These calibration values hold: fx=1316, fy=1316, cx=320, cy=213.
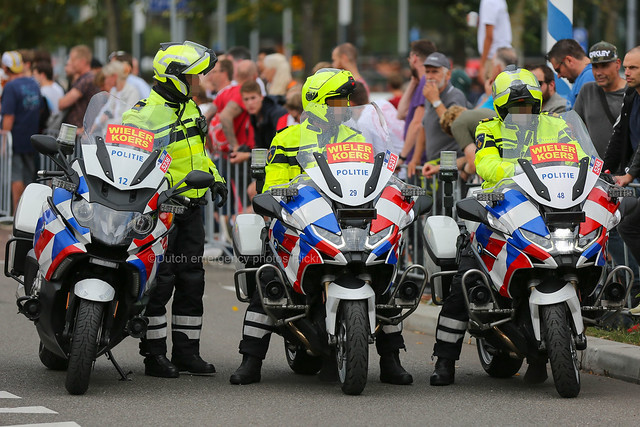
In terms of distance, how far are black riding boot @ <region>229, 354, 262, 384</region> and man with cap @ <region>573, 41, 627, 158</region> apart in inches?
149

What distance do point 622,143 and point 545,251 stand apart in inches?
114

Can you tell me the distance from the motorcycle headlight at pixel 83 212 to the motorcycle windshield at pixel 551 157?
2397mm

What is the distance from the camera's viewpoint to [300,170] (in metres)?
7.97

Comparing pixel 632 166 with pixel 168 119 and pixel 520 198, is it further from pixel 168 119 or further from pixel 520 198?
pixel 168 119

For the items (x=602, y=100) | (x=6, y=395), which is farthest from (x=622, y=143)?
(x=6, y=395)

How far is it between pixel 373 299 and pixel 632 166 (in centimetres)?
290

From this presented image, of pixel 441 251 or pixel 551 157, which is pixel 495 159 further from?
pixel 441 251

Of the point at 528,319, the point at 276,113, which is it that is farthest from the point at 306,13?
the point at 528,319

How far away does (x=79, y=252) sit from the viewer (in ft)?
23.7

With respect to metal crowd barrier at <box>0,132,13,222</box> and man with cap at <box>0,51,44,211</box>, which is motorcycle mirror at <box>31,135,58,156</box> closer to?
man with cap at <box>0,51,44,211</box>

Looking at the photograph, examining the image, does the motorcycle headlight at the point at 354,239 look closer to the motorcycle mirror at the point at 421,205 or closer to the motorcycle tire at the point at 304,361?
the motorcycle mirror at the point at 421,205

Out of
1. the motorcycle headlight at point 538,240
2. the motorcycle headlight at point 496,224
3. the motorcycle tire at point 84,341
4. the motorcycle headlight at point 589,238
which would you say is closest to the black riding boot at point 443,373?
the motorcycle headlight at point 496,224

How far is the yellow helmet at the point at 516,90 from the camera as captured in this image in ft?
25.6

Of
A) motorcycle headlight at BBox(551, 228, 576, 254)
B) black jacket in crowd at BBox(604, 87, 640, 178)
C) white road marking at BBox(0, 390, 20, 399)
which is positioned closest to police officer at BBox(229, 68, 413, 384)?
motorcycle headlight at BBox(551, 228, 576, 254)
